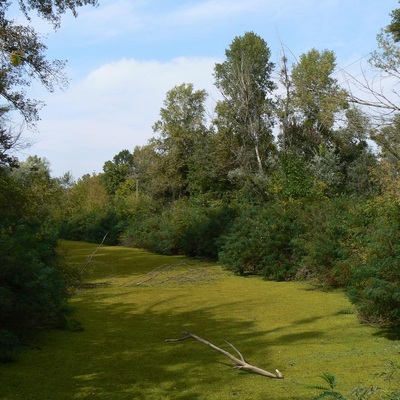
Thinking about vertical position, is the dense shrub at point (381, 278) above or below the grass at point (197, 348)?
above

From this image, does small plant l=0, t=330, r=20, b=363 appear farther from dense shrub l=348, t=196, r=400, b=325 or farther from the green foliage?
dense shrub l=348, t=196, r=400, b=325

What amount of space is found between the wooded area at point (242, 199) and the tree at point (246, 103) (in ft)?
0.27

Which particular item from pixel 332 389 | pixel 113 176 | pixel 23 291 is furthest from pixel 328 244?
pixel 113 176

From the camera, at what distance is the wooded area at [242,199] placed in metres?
7.78

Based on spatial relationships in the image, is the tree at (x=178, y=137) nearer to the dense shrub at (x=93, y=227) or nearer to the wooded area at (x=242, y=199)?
the wooded area at (x=242, y=199)

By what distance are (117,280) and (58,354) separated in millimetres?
7739

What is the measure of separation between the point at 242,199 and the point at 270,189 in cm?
367

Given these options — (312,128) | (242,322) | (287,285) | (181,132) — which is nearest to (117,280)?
(287,285)

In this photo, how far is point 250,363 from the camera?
21.5 ft

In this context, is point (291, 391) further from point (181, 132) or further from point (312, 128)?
point (181, 132)

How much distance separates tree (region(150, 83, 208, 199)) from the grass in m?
25.8

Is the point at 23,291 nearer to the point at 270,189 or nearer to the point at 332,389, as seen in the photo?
the point at 332,389

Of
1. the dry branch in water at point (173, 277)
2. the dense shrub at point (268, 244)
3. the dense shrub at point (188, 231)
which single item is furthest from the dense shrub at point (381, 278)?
the dense shrub at point (188, 231)

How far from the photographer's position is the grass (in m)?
5.57
